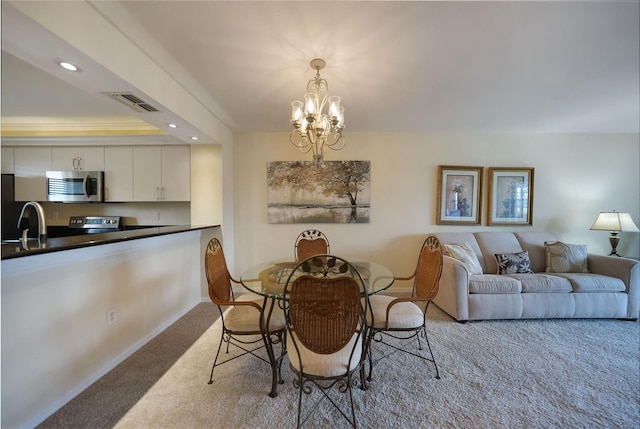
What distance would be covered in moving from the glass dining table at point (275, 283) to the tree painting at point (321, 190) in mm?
1282

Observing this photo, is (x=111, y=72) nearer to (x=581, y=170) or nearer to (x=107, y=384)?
(x=107, y=384)

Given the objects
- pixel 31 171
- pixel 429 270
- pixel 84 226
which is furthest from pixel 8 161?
pixel 429 270

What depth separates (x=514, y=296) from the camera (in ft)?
8.93

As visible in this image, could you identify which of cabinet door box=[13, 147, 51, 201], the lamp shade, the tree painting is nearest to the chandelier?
the tree painting

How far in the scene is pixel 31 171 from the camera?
3.31 metres

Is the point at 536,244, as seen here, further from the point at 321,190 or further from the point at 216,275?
the point at 216,275

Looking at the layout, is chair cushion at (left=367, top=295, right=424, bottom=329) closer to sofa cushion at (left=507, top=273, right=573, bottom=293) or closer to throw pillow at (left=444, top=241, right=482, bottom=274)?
throw pillow at (left=444, top=241, right=482, bottom=274)

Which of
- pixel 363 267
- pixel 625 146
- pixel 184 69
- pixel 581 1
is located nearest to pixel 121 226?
pixel 184 69

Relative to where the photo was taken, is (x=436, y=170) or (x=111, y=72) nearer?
(x=111, y=72)

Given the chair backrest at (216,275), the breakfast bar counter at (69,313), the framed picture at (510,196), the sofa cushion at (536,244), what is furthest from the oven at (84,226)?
the sofa cushion at (536,244)

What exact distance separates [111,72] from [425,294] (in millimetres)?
2690

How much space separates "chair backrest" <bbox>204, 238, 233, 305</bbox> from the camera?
1.74 metres

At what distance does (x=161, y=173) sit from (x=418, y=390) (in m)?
3.75

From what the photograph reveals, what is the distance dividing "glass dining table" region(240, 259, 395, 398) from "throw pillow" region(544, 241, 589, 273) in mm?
2550
